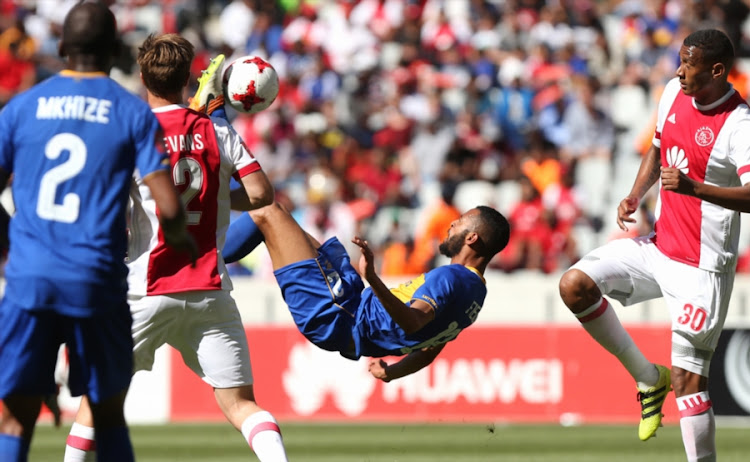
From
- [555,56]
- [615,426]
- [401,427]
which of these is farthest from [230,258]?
[555,56]

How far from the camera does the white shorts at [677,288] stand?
741 cm

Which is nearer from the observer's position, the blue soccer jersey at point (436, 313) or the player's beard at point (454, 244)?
the blue soccer jersey at point (436, 313)

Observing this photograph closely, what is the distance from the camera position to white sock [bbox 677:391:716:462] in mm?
7383

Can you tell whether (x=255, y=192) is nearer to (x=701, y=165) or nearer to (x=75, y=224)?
(x=75, y=224)

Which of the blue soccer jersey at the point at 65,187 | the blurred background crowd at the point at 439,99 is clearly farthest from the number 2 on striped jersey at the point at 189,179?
the blurred background crowd at the point at 439,99

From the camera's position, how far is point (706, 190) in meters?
6.78

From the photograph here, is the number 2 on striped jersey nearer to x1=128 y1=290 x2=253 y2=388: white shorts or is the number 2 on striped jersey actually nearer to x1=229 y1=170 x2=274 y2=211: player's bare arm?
x1=229 y1=170 x2=274 y2=211: player's bare arm

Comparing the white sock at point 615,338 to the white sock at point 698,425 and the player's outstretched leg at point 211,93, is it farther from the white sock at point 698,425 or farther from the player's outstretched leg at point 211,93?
the player's outstretched leg at point 211,93

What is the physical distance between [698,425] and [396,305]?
2145 millimetres

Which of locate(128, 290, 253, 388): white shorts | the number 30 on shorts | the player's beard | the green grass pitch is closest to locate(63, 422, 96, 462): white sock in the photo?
locate(128, 290, 253, 388): white shorts

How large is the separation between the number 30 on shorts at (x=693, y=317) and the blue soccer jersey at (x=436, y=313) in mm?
1282

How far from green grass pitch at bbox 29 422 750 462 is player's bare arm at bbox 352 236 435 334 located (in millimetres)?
2865

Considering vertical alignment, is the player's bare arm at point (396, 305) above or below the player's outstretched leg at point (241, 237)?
below

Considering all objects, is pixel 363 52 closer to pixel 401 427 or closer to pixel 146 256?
pixel 401 427
